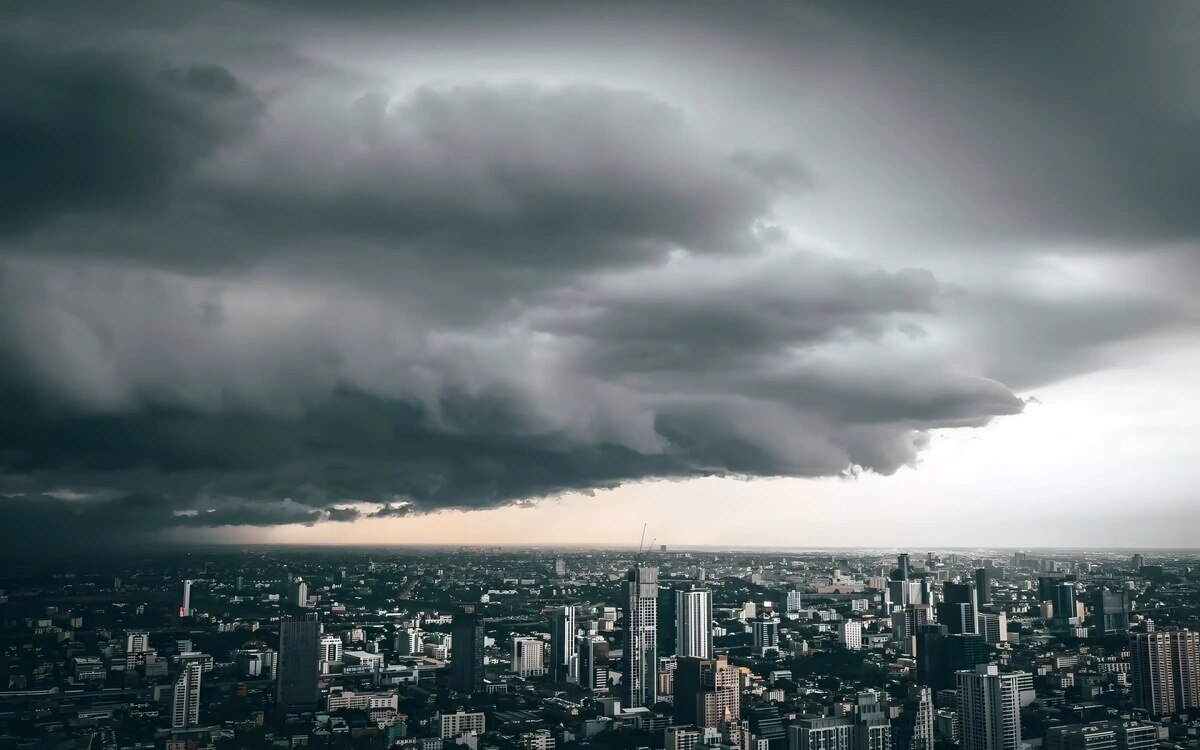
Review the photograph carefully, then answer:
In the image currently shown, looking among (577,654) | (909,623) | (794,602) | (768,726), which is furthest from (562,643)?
(794,602)

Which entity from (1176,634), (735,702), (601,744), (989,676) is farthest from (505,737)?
(1176,634)

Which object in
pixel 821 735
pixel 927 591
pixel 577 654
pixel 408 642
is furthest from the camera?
pixel 927 591

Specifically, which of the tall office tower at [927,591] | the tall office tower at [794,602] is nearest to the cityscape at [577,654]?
the tall office tower at [927,591]

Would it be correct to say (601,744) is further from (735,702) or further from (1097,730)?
(1097,730)

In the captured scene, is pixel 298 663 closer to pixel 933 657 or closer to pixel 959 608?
pixel 933 657

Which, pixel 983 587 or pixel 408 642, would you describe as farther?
pixel 983 587

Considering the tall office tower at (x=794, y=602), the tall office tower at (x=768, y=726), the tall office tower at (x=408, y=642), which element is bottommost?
the tall office tower at (x=768, y=726)

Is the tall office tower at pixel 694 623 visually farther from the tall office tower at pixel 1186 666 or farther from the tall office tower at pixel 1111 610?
the tall office tower at pixel 1186 666
